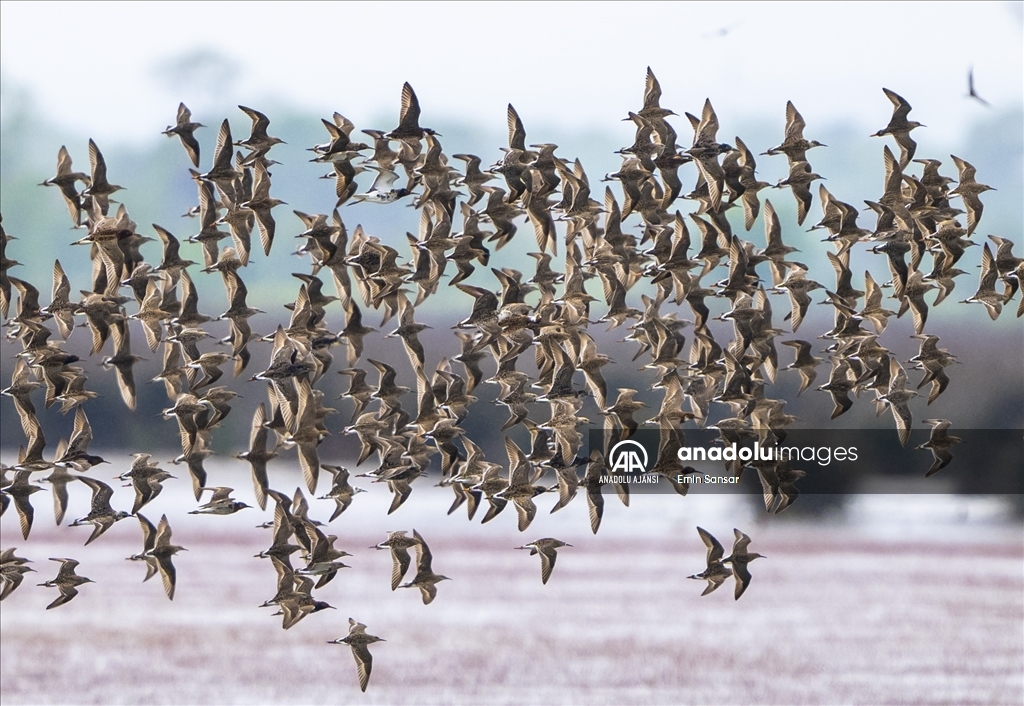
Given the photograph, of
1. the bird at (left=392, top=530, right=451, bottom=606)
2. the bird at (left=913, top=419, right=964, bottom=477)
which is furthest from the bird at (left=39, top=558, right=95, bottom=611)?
the bird at (left=913, top=419, right=964, bottom=477)

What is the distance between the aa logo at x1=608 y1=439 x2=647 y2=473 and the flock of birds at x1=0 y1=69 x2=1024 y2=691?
96 millimetres

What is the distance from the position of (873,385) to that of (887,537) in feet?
15.6

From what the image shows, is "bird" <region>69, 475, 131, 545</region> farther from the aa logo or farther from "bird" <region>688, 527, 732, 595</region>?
"bird" <region>688, 527, 732, 595</region>

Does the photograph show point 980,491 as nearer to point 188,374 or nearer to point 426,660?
point 426,660

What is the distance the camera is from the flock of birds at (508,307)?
3.60 m

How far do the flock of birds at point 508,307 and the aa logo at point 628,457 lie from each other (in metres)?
0.10

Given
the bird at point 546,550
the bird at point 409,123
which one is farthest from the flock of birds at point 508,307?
the bird at point 546,550

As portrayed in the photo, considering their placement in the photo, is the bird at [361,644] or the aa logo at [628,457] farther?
the bird at [361,644]

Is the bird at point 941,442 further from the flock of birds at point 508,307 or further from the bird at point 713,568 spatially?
the bird at point 713,568

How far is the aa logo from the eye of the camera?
3785 millimetres

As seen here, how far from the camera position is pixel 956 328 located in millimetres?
9133

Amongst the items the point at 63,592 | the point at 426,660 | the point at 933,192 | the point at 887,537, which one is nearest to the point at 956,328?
the point at 887,537

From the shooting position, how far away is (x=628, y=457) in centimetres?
412

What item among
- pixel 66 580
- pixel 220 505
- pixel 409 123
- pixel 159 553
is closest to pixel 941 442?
pixel 409 123
